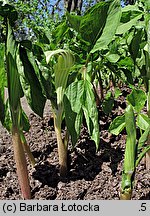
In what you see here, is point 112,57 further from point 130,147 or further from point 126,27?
point 130,147

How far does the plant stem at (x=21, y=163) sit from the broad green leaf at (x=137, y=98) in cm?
21

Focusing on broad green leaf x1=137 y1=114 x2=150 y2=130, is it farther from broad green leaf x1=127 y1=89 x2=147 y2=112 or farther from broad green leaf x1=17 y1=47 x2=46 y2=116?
broad green leaf x1=17 y1=47 x2=46 y2=116

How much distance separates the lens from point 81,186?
696 millimetres

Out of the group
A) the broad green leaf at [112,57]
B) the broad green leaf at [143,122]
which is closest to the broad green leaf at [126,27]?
the broad green leaf at [112,57]

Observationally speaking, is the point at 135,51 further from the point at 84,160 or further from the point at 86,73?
the point at 84,160

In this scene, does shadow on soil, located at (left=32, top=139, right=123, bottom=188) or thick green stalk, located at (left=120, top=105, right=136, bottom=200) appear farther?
shadow on soil, located at (left=32, top=139, right=123, bottom=188)

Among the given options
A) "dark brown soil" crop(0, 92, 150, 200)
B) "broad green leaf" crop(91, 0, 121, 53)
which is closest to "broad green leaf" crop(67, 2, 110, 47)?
"broad green leaf" crop(91, 0, 121, 53)

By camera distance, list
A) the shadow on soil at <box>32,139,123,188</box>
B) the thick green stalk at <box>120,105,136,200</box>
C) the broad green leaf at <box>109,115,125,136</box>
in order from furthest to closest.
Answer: the shadow on soil at <box>32,139,123,188</box> → the broad green leaf at <box>109,115,125,136</box> → the thick green stalk at <box>120,105,136,200</box>

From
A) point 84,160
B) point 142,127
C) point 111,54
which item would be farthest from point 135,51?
point 84,160

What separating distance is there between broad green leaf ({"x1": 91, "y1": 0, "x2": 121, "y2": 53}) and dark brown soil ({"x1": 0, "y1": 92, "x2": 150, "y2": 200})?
265 mm

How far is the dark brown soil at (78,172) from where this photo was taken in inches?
26.7

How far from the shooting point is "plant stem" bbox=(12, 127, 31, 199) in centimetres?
62

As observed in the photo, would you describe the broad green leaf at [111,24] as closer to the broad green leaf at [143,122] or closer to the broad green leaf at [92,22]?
the broad green leaf at [92,22]

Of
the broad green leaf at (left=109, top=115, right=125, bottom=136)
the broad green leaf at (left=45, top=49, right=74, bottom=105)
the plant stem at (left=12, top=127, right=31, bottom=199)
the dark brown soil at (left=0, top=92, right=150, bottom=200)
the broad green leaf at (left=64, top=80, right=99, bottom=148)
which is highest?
the broad green leaf at (left=45, top=49, right=74, bottom=105)
